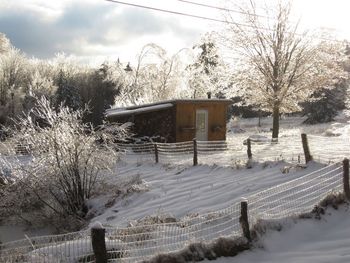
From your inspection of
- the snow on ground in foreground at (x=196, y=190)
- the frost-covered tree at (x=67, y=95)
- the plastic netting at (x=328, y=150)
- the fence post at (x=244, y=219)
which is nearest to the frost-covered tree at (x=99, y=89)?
the frost-covered tree at (x=67, y=95)

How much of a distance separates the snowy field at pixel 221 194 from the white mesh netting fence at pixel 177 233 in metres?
0.32

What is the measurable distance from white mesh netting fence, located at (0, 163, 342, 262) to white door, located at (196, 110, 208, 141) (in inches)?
531

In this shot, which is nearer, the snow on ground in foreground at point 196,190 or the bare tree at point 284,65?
the snow on ground in foreground at point 196,190

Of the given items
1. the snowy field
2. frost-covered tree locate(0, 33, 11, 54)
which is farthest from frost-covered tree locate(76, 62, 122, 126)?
the snowy field

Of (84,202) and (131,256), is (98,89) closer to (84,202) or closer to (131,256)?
(84,202)

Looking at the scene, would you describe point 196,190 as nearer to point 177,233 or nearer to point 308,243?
point 177,233

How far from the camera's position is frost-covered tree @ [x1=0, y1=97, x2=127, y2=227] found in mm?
14141

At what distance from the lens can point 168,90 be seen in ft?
151

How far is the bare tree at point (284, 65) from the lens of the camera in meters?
26.0

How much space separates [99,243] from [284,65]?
21882 mm

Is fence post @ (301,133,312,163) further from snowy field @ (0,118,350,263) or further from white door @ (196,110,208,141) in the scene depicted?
white door @ (196,110,208,141)

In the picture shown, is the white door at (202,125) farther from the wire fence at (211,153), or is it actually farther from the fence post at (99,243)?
the fence post at (99,243)

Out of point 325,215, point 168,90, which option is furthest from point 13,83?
point 325,215

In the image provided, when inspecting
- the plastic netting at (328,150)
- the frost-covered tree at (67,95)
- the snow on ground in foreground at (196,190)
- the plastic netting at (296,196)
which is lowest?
the snow on ground in foreground at (196,190)
